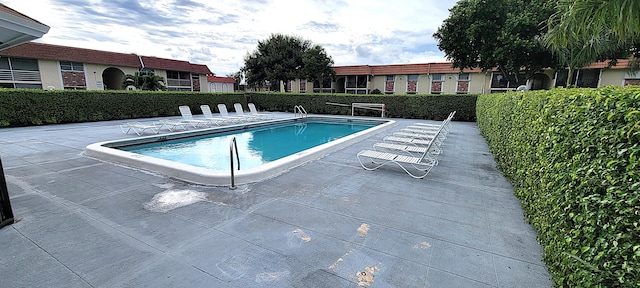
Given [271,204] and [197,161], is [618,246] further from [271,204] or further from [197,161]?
[197,161]

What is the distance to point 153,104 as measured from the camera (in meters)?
15.6

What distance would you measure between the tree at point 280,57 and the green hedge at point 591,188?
27988mm

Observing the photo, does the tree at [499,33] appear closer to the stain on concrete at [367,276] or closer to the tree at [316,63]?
the tree at [316,63]

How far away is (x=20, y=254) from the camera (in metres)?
2.53

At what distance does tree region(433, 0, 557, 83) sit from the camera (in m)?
15.2

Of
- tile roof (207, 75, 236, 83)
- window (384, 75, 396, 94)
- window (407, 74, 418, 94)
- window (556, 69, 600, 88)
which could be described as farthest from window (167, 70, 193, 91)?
window (556, 69, 600, 88)

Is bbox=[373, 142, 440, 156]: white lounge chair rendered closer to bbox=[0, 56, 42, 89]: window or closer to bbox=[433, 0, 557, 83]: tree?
bbox=[433, 0, 557, 83]: tree

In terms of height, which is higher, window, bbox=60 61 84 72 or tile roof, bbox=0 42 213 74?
tile roof, bbox=0 42 213 74

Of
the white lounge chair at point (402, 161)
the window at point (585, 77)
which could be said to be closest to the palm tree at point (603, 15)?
the white lounge chair at point (402, 161)

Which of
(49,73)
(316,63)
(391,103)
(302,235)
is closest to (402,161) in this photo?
(302,235)

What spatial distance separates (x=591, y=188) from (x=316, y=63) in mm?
28025

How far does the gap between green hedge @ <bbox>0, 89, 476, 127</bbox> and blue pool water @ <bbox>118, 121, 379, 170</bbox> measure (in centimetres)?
549

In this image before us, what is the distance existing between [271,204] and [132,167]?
332 centimetres

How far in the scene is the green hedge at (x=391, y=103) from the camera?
16.2 m
